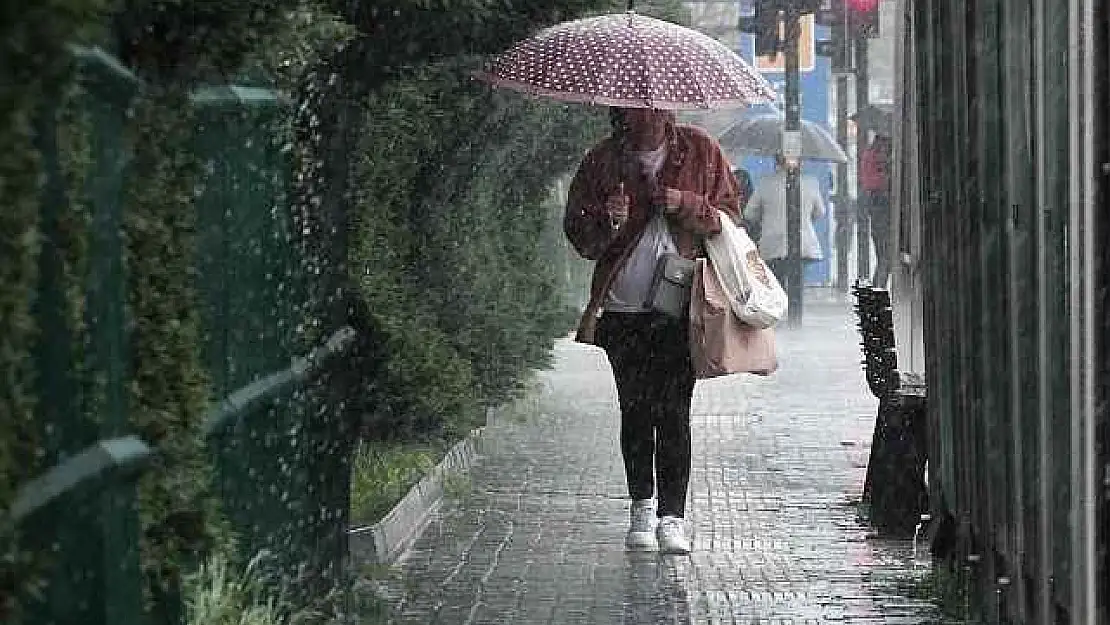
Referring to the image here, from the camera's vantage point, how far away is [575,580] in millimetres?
9781

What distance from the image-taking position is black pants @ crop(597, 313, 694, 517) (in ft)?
34.0

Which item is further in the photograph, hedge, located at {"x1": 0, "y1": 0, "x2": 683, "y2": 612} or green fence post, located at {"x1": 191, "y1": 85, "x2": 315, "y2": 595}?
green fence post, located at {"x1": 191, "y1": 85, "x2": 315, "y2": 595}

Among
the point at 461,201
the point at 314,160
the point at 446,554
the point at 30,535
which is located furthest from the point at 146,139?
the point at 461,201

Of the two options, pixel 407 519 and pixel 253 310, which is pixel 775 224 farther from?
pixel 253 310

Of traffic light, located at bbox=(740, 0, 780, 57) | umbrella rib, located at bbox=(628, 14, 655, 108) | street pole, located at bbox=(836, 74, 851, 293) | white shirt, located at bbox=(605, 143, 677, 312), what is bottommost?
street pole, located at bbox=(836, 74, 851, 293)

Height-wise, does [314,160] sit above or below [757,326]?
above

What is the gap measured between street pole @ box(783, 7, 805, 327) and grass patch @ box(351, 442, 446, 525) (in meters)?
17.9

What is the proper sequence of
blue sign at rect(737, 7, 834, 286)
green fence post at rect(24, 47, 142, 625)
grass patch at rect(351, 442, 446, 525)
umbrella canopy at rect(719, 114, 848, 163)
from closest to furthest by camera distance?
green fence post at rect(24, 47, 142, 625), grass patch at rect(351, 442, 446, 525), umbrella canopy at rect(719, 114, 848, 163), blue sign at rect(737, 7, 834, 286)

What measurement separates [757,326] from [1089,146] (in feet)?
14.6

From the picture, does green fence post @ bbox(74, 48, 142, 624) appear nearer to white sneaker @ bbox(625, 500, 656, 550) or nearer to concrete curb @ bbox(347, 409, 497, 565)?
concrete curb @ bbox(347, 409, 497, 565)

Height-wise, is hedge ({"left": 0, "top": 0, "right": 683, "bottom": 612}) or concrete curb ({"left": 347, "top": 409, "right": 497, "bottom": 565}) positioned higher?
hedge ({"left": 0, "top": 0, "right": 683, "bottom": 612})

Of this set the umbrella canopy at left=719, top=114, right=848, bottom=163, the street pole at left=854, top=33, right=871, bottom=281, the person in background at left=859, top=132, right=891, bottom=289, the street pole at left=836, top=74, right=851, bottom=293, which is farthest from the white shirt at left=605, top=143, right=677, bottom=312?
the street pole at left=836, top=74, right=851, bottom=293

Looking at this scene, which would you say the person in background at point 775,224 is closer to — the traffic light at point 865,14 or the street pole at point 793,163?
the street pole at point 793,163

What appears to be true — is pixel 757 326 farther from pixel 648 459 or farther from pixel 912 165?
pixel 912 165
